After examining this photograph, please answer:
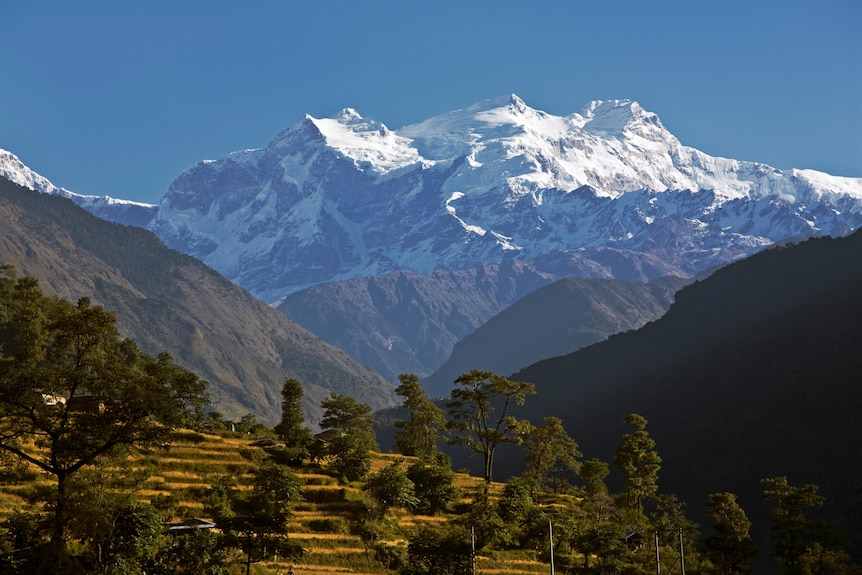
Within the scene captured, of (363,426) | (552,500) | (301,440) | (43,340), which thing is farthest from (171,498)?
(363,426)

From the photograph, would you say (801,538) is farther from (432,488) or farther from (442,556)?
(442,556)

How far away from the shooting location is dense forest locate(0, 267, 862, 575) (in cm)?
6456

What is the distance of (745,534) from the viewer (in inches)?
4540

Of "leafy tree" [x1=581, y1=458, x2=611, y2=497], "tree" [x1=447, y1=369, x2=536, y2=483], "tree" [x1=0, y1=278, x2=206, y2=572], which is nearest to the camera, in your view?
"tree" [x1=0, y1=278, x2=206, y2=572]

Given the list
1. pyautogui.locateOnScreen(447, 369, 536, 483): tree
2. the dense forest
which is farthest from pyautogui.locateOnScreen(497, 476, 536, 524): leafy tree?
pyautogui.locateOnScreen(447, 369, 536, 483): tree

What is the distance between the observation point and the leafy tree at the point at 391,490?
10306 cm

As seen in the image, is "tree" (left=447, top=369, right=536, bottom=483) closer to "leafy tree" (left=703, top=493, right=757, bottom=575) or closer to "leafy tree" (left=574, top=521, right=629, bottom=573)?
"leafy tree" (left=703, top=493, right=757, bottom=575)

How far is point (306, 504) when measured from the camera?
336 feet

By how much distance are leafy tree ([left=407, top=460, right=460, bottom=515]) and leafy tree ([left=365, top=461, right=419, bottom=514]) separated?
3.24 m

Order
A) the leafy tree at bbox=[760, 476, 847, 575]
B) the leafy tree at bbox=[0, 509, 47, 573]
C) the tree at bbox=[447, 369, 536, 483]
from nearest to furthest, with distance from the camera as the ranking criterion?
the leafy tree at bbox=[0, 509, 47, 573] < the leafy tree at bbox=[760, 476, 847, 575] < the tree at bbox=[447, 369, 536, 483]

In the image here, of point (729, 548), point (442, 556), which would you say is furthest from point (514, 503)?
point (442, 556)

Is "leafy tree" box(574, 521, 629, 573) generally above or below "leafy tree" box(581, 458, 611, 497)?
below

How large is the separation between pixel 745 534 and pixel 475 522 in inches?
1303

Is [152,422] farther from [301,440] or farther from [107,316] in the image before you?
[301,440]
